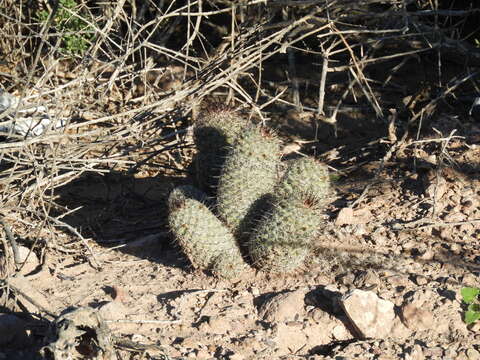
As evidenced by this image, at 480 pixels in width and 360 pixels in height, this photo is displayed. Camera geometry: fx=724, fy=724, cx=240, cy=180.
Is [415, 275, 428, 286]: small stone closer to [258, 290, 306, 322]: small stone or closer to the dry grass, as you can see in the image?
[258, 290, 306, 322]: small stone

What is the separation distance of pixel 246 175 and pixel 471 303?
1.34m

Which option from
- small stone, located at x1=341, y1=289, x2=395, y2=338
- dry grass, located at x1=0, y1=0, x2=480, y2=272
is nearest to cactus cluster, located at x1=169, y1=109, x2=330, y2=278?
small stone, located at x1=341, y1=289, x2=395, y2=338

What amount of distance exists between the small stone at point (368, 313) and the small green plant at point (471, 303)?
1.19 feet

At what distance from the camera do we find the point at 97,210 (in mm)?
5215

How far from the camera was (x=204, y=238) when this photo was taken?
3902mm

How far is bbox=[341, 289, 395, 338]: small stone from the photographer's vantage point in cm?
350

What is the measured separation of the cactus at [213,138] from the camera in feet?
14.5

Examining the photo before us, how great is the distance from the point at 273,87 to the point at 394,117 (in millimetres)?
1800

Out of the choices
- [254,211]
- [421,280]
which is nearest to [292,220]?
[254,211]

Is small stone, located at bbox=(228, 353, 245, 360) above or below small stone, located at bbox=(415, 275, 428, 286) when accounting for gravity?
above

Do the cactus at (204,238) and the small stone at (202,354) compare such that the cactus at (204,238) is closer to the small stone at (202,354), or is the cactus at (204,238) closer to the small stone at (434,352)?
the small stone at (202,354)

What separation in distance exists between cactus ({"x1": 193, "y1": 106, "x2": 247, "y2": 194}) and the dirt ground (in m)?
0.51

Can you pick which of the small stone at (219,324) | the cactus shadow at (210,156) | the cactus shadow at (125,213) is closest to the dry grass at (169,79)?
the cactus shadow at (125,213)

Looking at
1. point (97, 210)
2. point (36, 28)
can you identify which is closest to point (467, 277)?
point (97, 210)
